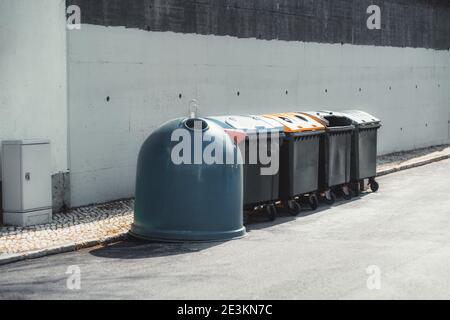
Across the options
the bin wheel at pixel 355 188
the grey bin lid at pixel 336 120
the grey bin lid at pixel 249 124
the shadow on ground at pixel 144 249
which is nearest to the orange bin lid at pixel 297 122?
the grey bin lid at pixel 249 124

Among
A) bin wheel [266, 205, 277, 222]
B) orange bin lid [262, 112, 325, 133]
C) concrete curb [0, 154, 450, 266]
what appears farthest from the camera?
orange bin lid [262, 112, 325, 133]

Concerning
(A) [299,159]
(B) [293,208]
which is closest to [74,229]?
(B) [293,208]

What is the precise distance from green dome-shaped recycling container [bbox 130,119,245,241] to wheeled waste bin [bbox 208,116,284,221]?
3.64 feet

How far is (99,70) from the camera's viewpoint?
527 inches

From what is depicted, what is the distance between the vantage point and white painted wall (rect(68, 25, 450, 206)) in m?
13.2

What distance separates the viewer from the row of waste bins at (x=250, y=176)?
35.1 ft

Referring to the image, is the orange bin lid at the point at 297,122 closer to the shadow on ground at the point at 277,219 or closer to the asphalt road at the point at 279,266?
the shadow on ground at the point at 277,219

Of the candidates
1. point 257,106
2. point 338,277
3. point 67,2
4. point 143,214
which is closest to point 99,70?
point 67,2

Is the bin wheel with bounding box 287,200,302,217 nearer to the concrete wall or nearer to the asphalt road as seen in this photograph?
the asphalt road

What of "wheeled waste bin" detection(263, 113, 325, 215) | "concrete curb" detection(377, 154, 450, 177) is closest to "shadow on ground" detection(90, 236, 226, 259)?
"wheeled waste bin" detection(263, 113, 325, 215)

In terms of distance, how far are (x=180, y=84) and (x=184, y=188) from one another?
470 centimetres

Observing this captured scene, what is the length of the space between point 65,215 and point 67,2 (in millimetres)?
3225

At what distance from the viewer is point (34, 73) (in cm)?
1227

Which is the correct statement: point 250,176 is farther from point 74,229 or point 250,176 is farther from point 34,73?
point 34,73
